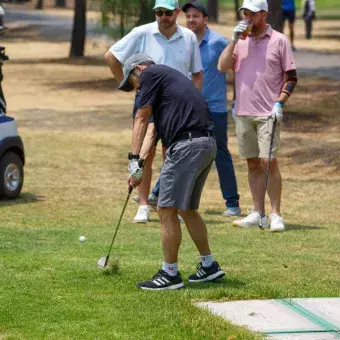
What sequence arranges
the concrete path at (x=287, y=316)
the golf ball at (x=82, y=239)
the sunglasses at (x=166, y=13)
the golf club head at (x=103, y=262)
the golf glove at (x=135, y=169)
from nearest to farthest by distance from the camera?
1. the concrete path at (x=287, y=316)
2. the golf glove at (x=135, y=169)
3. the golf club head at (x=103, y=262)
4. the golf ball at (x=82, y=239)
5. the sunglasses at (x=166, y=13)

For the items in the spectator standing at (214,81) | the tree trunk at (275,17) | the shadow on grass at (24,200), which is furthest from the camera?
the tree trunk at (275,17)

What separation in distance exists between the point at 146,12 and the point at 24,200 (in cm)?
1384

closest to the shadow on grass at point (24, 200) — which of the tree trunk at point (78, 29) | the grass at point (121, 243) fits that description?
the grass at point (121, 243)

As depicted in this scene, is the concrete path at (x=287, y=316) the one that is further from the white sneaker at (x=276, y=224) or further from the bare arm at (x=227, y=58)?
the bare arm at (x=227, y=58)

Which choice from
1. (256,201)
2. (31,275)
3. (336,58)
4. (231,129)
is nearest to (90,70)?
(336,58)

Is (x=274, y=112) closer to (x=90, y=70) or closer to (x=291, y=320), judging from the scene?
(x=291, y=320)

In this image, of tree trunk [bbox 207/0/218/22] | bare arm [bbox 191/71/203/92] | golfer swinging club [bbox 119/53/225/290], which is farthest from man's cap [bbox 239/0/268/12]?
tree trunk [bbox 207/0/218/22]

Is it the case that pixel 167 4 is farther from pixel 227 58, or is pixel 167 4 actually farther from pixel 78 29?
pixel 78 29

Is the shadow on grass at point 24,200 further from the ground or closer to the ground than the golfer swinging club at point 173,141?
closer to the ground

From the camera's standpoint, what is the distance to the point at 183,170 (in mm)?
7746

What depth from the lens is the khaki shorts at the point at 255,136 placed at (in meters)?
10.6

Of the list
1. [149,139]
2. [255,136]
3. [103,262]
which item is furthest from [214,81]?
[103,262]

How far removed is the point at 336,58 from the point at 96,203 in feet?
66.8

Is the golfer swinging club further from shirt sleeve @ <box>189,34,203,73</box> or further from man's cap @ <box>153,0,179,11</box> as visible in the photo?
shirt sleeve @ <box>189,34,203,73</box>
